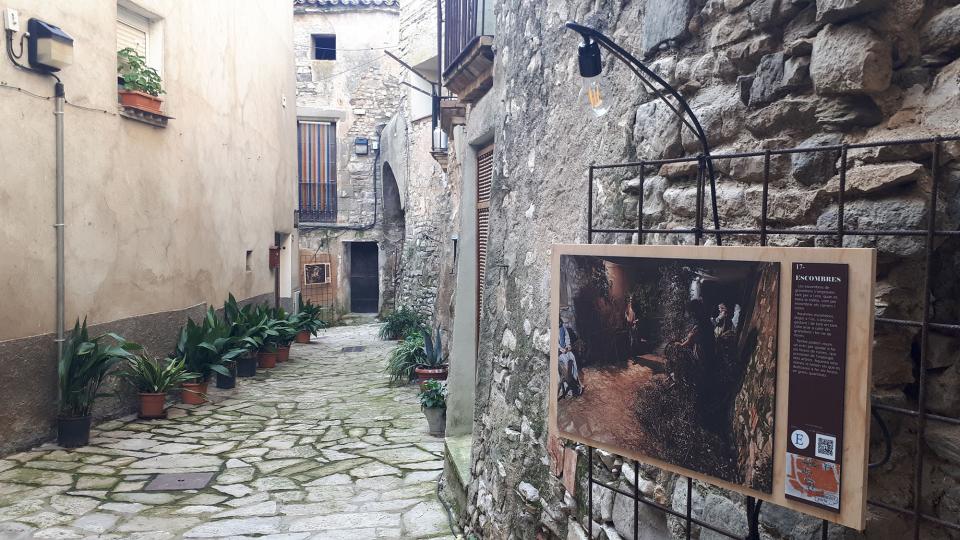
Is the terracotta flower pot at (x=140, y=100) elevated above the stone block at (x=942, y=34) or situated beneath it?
elevated above

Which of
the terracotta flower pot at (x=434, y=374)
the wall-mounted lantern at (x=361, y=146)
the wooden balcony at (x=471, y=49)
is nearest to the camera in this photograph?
the wooden balcony at (x=471, y=49)

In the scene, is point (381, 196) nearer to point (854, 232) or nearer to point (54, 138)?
point (54, 138)

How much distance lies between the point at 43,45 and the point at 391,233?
10.5 metres

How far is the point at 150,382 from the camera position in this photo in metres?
6.75

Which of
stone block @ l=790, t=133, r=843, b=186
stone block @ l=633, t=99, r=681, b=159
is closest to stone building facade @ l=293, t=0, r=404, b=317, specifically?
stone block @ l=633, t=99, r=681, b=159

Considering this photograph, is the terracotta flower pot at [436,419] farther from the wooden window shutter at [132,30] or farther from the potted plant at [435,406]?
the wooden window shutter at [132,30]

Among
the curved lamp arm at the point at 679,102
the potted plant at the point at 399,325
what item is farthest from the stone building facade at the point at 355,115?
the curved lamp arm at the point at 679,102

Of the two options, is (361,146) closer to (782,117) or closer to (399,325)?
(399,325)

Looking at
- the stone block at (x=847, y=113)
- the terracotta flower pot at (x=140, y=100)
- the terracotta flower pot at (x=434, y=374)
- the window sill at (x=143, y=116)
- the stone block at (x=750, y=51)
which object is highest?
the terracotta flower pot at (x=140, y=100)

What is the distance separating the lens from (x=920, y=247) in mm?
1343

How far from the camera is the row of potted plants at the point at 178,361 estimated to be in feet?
19.0

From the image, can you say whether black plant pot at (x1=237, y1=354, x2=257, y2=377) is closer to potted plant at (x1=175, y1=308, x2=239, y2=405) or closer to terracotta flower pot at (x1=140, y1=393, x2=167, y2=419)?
potted plant at (x1=175, y1=308, x2=239, y2=405)

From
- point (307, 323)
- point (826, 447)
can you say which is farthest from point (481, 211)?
point (307, 323)

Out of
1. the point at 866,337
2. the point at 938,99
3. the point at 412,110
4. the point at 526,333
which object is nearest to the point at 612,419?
the point at 866,337
